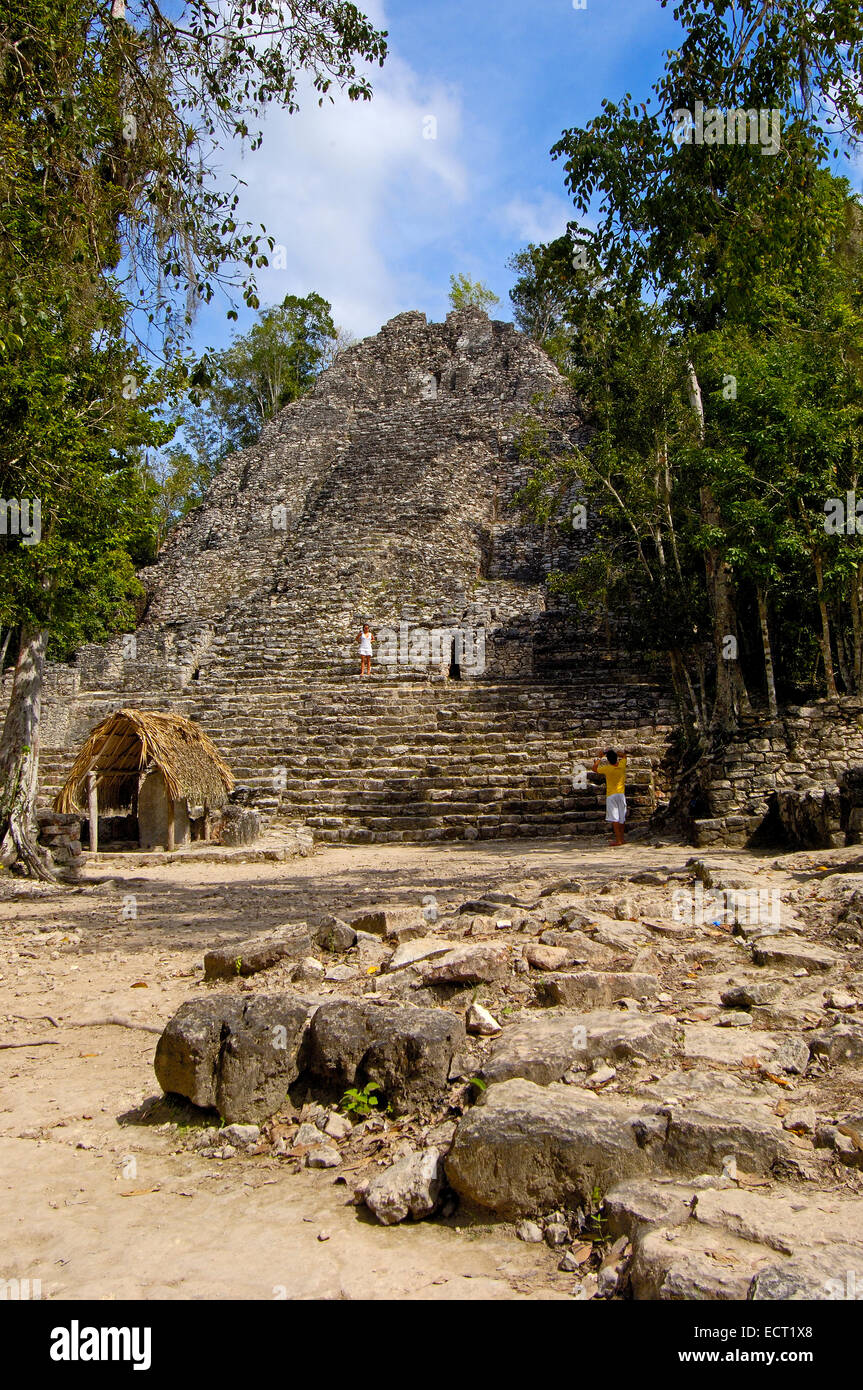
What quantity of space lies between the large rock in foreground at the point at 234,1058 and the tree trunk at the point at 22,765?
6.32m

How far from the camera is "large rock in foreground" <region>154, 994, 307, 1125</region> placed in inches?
136

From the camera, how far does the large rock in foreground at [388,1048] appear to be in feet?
10.9

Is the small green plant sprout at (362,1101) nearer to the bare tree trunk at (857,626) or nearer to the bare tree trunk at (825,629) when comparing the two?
the bare tree trunk at (825,629)

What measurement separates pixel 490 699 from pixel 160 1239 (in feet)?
41.6

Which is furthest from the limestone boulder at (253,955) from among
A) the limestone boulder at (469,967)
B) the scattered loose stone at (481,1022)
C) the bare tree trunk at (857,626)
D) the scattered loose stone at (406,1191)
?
the bare tree trunk at (857,626)

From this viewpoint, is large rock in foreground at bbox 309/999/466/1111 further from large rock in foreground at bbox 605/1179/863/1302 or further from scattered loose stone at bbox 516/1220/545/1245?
large rock in foreground at bbox 605/1179/863/1302

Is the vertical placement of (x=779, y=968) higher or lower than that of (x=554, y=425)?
lower

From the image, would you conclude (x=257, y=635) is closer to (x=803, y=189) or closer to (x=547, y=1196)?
(x=803, y=189)

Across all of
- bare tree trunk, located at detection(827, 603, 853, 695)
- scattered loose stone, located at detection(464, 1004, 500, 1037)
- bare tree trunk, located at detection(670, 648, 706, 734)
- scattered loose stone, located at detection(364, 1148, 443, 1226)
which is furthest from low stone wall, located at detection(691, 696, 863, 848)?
scattered loose stone, located at detection(364, 1148, 443, 1226)

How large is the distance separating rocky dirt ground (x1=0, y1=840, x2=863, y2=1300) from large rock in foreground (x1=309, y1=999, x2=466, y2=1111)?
→ 11 millimetres

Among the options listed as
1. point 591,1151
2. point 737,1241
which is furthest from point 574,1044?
point 737,1241

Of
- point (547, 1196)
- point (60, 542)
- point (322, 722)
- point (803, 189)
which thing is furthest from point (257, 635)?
point (547, 1196)
